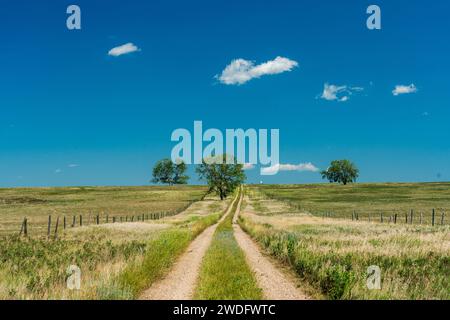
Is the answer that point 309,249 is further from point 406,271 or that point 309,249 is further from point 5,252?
point 5,252

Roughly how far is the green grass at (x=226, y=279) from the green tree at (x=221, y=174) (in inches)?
3597

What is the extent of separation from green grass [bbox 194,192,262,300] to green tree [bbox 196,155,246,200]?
91.4 metres

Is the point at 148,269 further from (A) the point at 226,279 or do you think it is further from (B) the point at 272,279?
(B) the point at 272,279

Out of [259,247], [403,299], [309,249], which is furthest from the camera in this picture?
[259,247]

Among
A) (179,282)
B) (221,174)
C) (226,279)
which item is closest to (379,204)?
(221,174)

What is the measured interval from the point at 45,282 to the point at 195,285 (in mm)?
4383

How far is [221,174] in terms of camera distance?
112 metres

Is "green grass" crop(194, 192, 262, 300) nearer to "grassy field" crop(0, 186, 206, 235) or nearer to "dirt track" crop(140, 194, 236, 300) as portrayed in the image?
"dirt track" crop(140, 194, 236, 300)

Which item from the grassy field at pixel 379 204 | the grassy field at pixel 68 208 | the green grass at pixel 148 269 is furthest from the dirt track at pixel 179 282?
the grassy field at pixel 379 204

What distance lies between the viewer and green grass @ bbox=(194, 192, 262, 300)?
11.7 m
